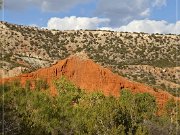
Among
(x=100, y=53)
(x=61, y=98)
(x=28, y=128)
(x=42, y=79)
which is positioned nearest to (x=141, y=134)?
(x=28, y=128)

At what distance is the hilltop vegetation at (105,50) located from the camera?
114 m

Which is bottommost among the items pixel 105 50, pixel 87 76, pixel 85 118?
pixel 85 118

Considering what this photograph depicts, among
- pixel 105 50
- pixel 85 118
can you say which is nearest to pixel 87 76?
pixel 85 118

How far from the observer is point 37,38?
451 feet

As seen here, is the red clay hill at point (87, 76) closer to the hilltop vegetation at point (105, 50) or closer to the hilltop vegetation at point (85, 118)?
the hilltop vegetation at point (85, 118)

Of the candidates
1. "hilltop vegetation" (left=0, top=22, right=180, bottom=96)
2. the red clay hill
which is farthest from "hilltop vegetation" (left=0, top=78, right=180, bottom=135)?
"hilltop vegetation" (left=0, top=22, right=180, bottom=96)

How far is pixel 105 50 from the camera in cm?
13238

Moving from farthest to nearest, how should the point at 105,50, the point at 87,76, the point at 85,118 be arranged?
the point at 105,50 < the point at 87,76 < the point at 85,118

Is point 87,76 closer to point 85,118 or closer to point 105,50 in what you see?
point 85,118

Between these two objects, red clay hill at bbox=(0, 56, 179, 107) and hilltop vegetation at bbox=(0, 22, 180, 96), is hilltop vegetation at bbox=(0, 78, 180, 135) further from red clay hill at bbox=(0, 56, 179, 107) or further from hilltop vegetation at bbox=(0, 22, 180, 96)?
hilltop vegetation at bbox=(0, 22, 180, 96)

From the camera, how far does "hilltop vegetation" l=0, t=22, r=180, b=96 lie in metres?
114

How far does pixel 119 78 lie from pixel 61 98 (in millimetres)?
25184

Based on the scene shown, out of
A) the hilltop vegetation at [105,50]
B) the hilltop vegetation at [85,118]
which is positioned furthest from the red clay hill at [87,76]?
the hilltop vegetation at [105,50]

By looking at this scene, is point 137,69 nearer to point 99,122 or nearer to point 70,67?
point 70,67
